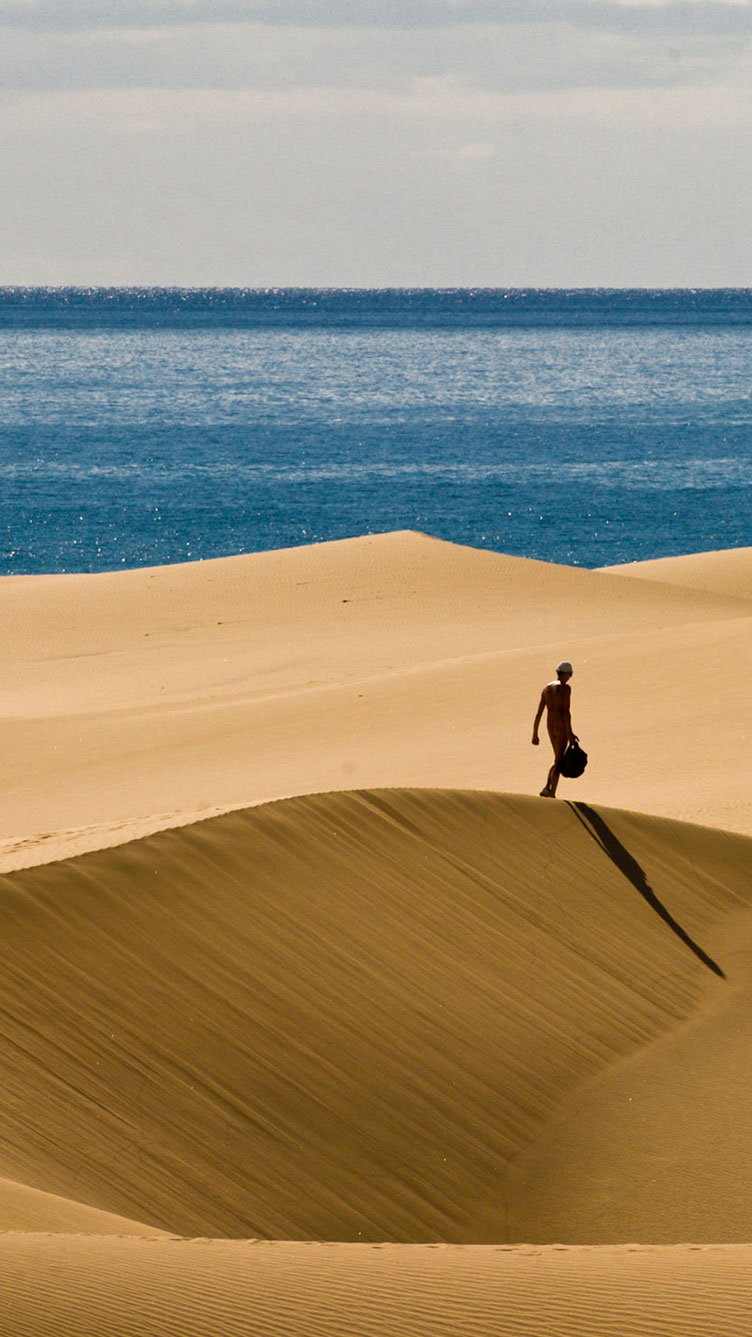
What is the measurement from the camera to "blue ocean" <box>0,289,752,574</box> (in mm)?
39719

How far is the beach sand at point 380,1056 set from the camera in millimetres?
5066

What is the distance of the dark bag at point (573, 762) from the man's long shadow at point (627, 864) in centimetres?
53

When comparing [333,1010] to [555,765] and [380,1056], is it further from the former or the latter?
[555,765]

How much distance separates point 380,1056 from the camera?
326 inches

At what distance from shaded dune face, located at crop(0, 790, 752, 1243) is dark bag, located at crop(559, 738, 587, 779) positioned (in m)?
1.18

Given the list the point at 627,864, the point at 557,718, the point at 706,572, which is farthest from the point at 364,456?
the point at 627,864

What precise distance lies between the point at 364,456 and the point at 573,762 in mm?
44198

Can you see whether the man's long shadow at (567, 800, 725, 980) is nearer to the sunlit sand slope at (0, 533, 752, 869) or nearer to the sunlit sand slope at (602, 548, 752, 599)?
the sunlit sand slope at (0, 533, 752, 869)

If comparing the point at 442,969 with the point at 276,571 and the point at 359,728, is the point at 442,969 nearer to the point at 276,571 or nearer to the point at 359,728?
the point at 359,728

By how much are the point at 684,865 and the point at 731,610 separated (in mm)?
15611

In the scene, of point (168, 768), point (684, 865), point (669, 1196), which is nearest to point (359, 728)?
point (168, 768)

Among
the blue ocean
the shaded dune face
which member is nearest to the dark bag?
the shaded dune face

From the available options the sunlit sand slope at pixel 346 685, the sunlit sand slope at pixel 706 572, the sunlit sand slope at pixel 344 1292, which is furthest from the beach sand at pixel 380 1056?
the sunlit sand slope at pixel 706 572

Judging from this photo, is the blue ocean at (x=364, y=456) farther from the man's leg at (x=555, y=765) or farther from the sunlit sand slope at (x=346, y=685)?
the man's leg at (x=555, y=765)
